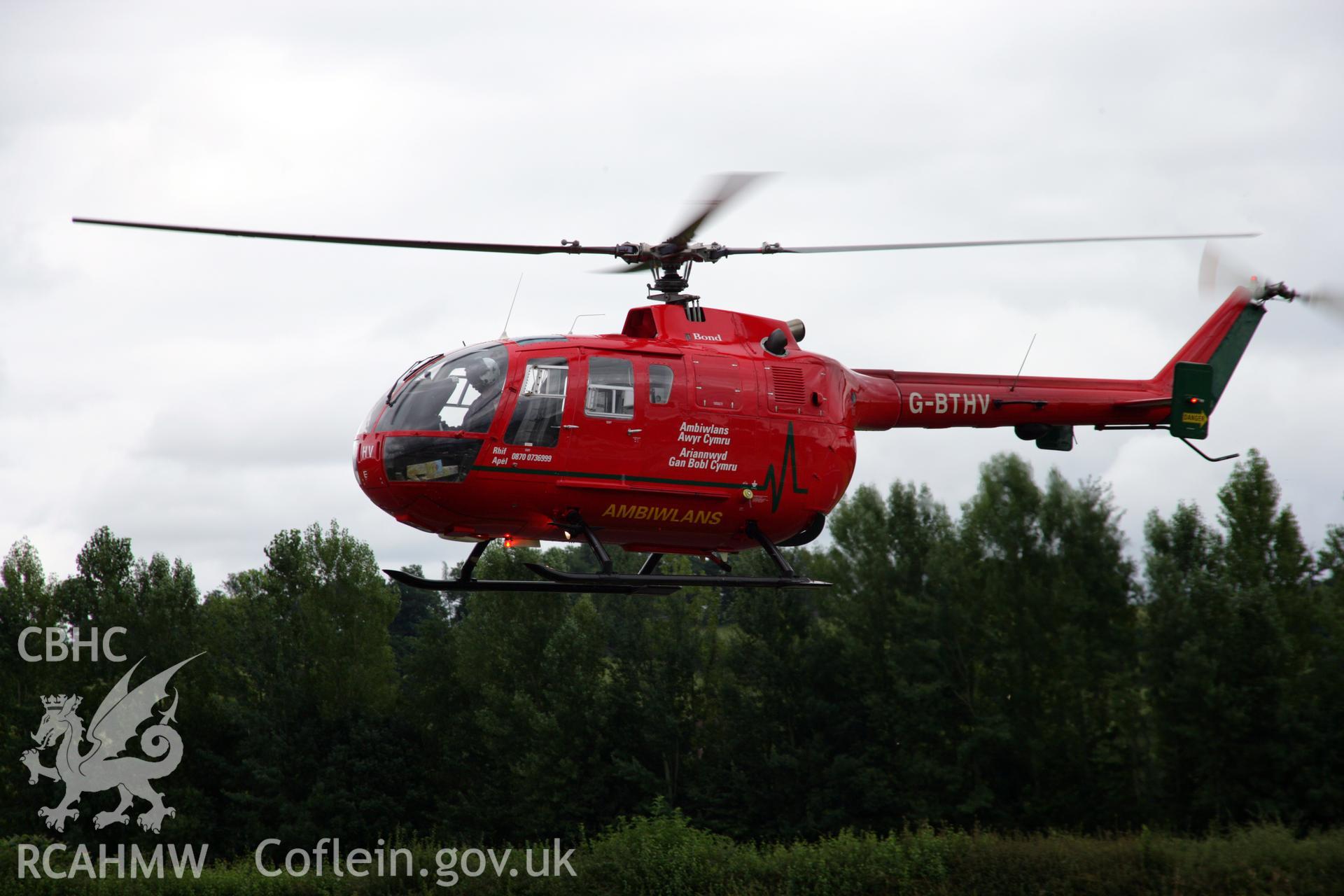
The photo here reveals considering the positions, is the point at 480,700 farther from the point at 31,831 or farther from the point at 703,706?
the point at 31,831

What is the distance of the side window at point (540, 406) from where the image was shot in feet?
42.4

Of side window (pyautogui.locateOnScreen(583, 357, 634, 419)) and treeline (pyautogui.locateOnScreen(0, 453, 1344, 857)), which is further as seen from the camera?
treeline (pyautogui.locateOnScreen(0, 453, 1344, 857))

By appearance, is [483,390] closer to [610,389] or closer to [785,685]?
[610,389]

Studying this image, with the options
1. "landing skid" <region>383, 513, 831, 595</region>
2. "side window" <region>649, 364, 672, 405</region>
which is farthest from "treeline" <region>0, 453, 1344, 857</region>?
"side window" <region>649, 364, 672, 405</region>

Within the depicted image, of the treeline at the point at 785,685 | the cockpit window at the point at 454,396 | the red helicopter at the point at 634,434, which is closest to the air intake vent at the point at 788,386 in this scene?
the red helicopter at the point at 634,434

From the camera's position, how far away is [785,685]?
47.0 m

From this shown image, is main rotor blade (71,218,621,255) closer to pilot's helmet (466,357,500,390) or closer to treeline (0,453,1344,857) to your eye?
pilot's helmet (466,357,500,390)

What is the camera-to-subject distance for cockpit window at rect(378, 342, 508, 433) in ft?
42.0

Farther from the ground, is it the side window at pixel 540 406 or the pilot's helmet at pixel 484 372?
the pilot's helmet at pixel 484 372

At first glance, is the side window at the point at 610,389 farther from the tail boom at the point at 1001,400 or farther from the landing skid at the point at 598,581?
the tail boom at the point at 1001,400

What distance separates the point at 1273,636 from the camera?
127 feet

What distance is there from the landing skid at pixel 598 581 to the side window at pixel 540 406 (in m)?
0.96

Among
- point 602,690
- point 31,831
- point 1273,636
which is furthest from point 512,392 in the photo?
point 31,831

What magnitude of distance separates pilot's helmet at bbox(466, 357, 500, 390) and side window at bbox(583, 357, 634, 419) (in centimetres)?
94
